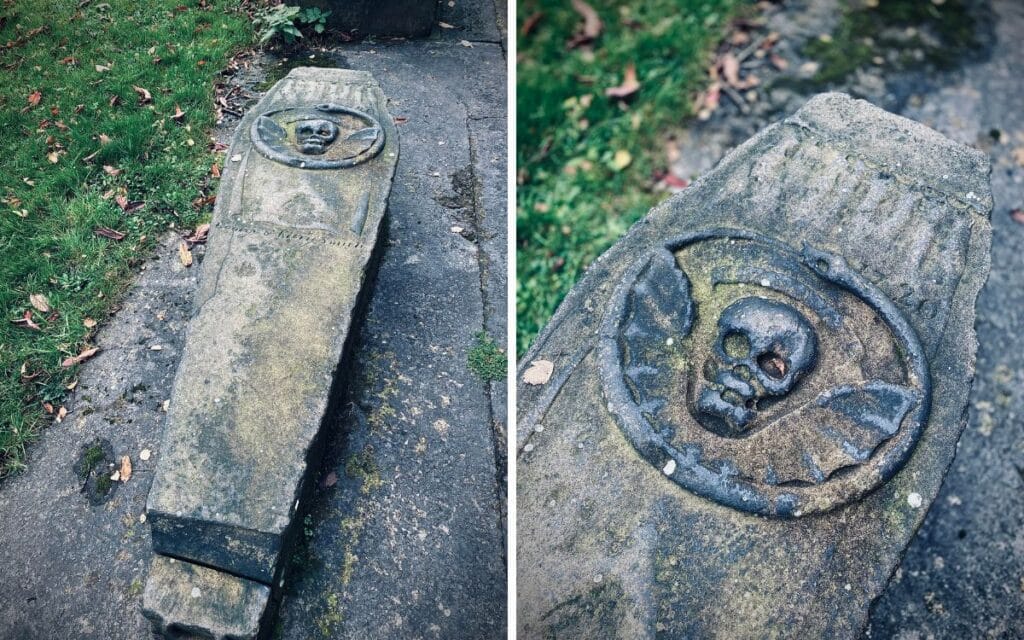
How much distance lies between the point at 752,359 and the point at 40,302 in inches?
85.4

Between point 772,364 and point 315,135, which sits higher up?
point 315,135

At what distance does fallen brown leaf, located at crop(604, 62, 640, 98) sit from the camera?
14.5 feet

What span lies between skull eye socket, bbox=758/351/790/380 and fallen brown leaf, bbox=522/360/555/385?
666mm

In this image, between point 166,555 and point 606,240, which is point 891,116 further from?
point 166,555

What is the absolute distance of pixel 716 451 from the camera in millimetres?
2188

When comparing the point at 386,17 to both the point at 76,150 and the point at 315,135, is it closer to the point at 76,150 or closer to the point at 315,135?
the point at 315,135

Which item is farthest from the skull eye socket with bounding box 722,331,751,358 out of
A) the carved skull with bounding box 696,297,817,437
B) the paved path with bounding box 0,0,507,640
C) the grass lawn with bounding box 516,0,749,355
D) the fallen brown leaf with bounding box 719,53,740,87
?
the fallen brown leaf with bounding box 719,53,740,87

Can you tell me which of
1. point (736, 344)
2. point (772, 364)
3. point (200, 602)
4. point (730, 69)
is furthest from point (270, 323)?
point (730, 69)

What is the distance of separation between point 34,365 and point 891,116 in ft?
10.4

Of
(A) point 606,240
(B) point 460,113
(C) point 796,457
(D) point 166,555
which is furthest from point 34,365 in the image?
(A) point 606,240

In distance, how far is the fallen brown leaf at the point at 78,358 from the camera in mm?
2398

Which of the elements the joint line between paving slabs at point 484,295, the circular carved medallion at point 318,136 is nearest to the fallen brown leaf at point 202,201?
the circular carved medallion at point 318,136

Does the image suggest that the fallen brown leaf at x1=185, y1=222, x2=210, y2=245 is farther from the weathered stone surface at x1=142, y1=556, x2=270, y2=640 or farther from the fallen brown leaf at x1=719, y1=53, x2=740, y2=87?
the fallen brown leaf at x1=719, y1=53, x2=740, y2=87

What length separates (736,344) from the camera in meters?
2.33
